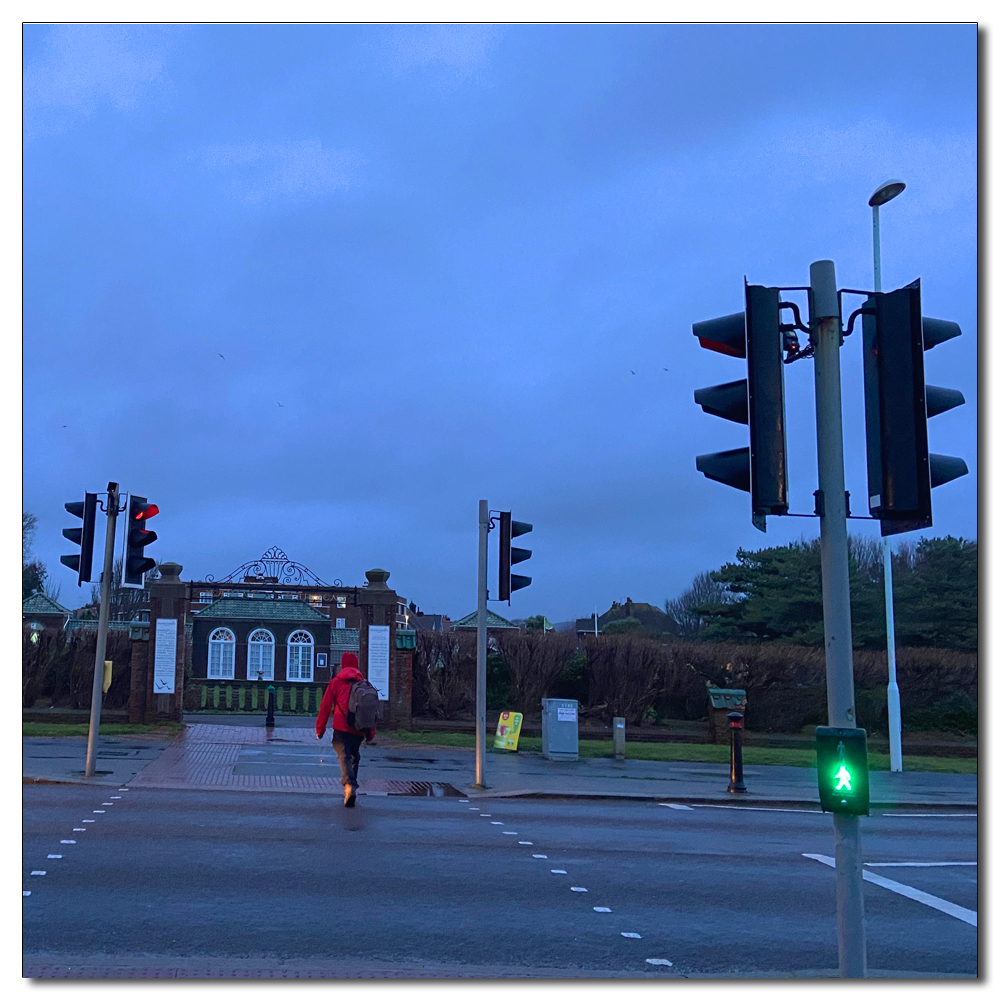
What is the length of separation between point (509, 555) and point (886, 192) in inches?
421

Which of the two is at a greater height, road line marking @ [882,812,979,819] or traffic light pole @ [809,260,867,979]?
traffic light pole @ [809,260,867,979]

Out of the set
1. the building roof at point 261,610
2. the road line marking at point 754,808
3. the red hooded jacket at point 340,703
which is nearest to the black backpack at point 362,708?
the red hooded jacket at point 340,703

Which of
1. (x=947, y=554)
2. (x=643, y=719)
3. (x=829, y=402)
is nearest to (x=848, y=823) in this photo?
(x=829, y=402)

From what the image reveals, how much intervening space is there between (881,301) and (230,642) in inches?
1794

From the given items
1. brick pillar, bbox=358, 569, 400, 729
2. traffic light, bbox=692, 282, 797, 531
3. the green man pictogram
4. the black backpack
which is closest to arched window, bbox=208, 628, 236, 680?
brick pillar, bbox=358, 569, 400, 729

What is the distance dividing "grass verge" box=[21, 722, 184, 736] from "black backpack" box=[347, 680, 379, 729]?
10.0 m

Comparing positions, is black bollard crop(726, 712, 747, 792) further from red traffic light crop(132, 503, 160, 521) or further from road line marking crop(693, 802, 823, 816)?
red traffic light crop(132, 503, 160, 521)

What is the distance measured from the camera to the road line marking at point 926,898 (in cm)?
886

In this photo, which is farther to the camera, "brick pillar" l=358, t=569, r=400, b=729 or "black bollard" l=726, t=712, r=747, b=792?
"brick pillar" l=358, t=569, r=400, b=729

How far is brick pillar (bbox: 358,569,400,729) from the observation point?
2418 centimetres

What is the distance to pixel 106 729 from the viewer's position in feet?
72.6

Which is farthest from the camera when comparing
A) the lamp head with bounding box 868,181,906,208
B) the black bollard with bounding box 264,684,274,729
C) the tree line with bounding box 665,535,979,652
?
the tree line with bounding box 665,535,979,652

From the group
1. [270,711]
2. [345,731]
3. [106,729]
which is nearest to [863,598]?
[270,711]

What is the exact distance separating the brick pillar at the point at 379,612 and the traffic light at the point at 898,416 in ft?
A: 65.7
